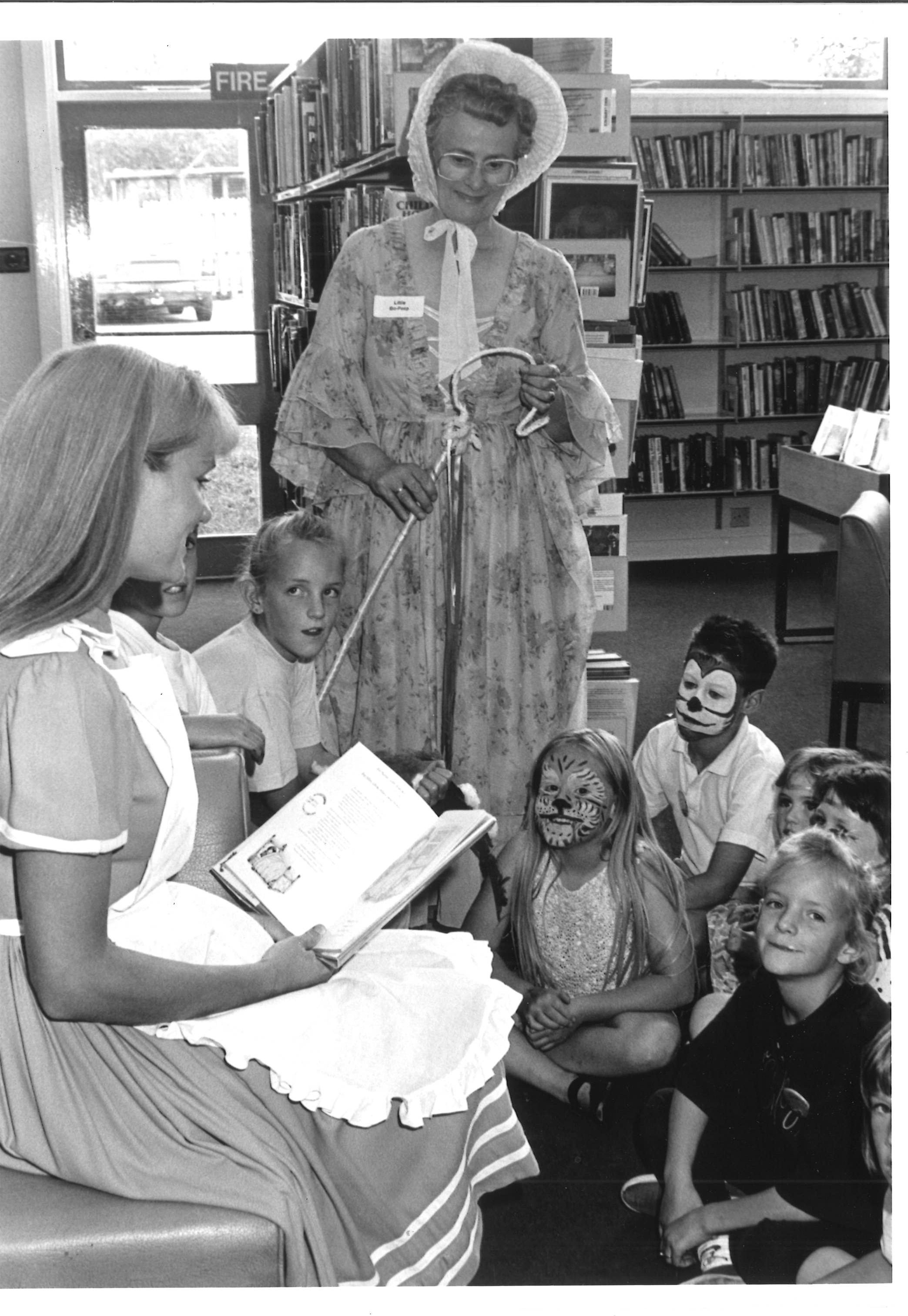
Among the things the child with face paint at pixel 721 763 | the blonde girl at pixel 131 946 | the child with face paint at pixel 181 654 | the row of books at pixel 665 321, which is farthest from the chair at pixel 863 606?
the row of books at pixel 665 321

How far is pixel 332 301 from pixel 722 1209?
5.09 feet

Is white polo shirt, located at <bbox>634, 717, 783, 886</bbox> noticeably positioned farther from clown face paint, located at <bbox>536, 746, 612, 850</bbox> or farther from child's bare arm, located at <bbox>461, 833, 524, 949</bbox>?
clown face paint, located at <bbox>536, 746, 612, 850</bbox>

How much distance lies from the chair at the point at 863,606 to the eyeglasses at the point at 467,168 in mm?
1110

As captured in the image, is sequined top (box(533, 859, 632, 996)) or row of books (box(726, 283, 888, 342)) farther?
row of books (box(726, 283, 888, 342))

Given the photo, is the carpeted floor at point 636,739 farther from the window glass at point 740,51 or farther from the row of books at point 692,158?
the row of books at point 692,158

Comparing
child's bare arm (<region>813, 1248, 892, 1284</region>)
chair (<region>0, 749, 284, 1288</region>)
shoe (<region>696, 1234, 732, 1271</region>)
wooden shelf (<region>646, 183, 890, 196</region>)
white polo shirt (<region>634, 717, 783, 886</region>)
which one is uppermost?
wooden shelf (<region>646, 183, 890, 196</region>)

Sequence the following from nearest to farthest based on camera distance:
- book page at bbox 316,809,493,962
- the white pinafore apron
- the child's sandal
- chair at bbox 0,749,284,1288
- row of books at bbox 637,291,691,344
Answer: chair at bbox 0,749,284,1288
the white pinafore apron
book page at bbox 316,809,493,962
the child's sandal
row of books at bbox 637,291,691,344

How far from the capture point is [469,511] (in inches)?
93.0

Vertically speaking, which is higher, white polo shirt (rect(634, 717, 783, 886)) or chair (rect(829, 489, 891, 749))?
chair (rect(829, 489, 891, 749))

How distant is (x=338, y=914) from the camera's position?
1.32 m

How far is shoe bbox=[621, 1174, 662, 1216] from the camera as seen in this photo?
1.62 m

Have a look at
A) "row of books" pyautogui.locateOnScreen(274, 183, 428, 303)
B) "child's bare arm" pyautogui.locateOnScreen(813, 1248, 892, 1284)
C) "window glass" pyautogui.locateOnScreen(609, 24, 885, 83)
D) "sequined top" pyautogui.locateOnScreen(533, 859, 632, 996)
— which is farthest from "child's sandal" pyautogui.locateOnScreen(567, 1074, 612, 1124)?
"row of books" pyautogui.locateOnScreen(274, 183, 428, 303)

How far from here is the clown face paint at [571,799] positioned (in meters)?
1.93

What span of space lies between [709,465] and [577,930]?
424cm
